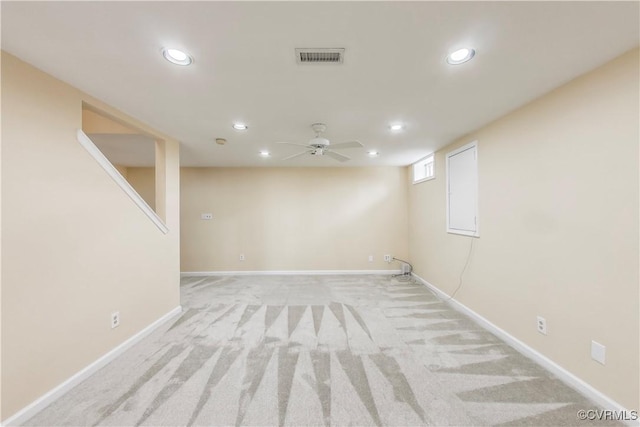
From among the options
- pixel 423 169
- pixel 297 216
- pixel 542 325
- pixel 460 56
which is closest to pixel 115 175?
pixel 460 56

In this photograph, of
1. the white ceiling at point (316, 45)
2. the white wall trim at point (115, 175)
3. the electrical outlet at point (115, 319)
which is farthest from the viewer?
the electrical outlet at point (115, 319)

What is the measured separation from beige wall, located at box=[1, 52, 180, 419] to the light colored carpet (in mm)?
314

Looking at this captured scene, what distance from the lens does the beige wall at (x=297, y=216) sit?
5.16 metres

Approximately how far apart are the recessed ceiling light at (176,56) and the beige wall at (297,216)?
360cm

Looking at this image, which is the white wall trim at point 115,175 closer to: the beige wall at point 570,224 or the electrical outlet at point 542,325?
the beige wall at point 570,224

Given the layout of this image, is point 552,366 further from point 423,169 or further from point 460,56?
point 423,169

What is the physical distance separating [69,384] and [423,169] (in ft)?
17.5

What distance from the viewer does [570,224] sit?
1822 millimetres

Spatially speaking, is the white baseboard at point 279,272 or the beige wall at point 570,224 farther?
the white baseboard at point 279,272

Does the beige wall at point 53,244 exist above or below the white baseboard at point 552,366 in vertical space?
above

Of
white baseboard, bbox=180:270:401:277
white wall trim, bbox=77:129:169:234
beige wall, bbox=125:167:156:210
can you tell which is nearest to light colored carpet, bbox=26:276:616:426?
white wall trim, bbox=77:129:169:234

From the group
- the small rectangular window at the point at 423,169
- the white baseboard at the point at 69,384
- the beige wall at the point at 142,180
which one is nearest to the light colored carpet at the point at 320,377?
the white baseboard at the point at 69,384

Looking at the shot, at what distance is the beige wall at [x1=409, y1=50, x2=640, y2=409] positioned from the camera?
4.93ft

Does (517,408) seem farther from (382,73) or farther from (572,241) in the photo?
(382,73)
